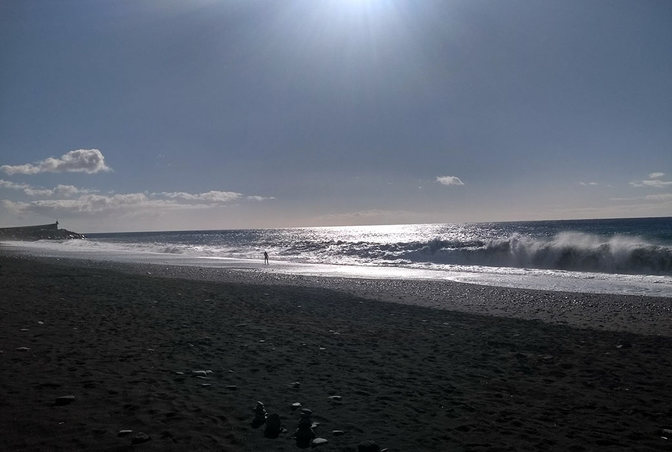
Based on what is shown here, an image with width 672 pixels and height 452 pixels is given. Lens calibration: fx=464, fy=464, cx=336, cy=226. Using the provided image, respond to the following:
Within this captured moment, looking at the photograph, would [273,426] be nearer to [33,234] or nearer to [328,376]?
[328,376]

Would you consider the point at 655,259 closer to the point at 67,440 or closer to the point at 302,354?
the point at 302,354

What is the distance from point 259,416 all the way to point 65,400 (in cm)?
247

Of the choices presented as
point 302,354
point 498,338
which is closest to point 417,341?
point 498,338

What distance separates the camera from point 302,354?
8977 millimetres

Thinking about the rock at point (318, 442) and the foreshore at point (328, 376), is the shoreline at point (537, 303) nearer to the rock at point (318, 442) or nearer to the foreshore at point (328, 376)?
the foreshore at point (328, 376)

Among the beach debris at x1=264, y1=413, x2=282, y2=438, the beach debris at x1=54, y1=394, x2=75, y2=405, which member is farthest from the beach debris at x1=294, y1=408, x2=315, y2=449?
the beach debris at x1=54, y1=394, x2=75, y2=405

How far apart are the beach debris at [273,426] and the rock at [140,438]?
1.26m

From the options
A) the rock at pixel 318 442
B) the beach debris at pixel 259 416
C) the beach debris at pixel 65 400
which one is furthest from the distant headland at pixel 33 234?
the rock at pixel 318 442

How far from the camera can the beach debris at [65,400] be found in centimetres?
574

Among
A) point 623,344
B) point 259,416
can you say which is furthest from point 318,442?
point 623,344

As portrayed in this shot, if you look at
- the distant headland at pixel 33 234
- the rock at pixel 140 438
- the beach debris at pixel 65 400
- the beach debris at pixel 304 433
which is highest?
the distant headland at pixel 33 234

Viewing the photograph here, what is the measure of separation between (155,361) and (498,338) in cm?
752

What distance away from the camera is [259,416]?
5.64 m

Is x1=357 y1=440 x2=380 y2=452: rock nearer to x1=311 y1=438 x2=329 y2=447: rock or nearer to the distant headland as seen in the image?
x1=311 y1=438 x2=329 y2=447: rock
